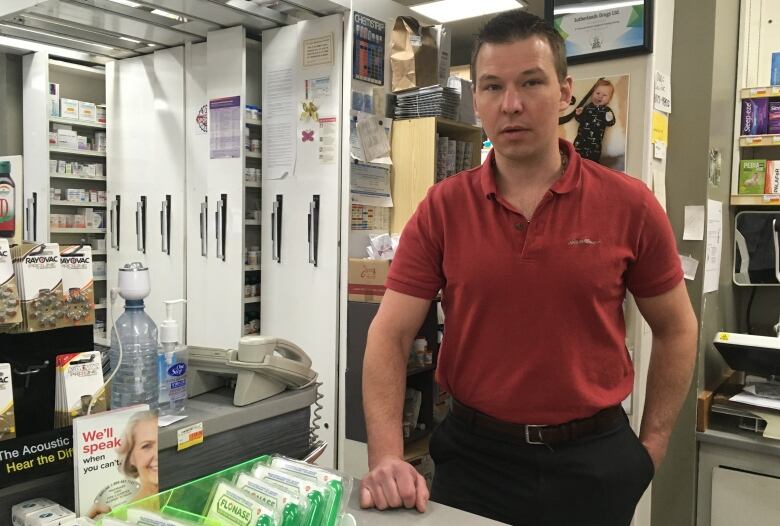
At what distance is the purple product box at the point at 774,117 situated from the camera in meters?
2.99

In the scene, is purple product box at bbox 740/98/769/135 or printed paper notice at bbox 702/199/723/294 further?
purple product box at bbox 740/98/769/135

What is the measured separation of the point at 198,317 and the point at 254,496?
3.58 meters

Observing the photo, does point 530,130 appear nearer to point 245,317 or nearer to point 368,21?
point 368,21

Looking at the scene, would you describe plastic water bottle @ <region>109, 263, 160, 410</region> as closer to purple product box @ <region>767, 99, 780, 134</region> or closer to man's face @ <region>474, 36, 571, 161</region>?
man's face @ <region>474, 36, 571, 161</region>

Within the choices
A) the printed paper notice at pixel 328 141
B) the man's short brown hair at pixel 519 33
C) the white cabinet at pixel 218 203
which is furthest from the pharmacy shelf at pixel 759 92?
the white cabinet at pixel 218 203

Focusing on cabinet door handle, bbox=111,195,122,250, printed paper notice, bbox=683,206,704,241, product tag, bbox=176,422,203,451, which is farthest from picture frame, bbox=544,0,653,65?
cabinet door handle, bbox=111,195,122,250

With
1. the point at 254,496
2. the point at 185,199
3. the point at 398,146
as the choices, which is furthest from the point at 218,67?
the point at 254,496

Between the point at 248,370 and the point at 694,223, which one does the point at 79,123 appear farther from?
the point at 694,223

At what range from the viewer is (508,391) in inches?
59.5

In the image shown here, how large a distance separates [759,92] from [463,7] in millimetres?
3121

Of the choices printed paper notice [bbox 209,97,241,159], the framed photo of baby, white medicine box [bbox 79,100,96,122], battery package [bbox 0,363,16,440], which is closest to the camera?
battery package [bbox 0,363,16,440]

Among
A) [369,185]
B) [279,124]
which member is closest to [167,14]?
[279,124]

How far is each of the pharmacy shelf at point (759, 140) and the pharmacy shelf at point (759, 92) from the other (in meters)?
0.19

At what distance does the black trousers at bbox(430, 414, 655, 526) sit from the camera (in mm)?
1505
